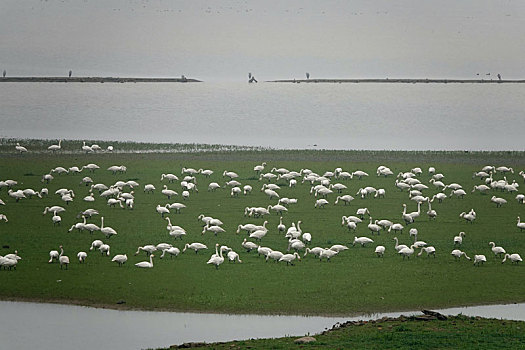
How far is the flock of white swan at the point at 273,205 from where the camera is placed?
27281 mm

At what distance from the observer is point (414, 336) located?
1927cm

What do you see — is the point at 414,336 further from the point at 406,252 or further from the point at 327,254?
the point at 406,252

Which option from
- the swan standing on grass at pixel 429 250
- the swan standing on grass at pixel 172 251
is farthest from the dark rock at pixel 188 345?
the swan standing on grass at pixel 429 250

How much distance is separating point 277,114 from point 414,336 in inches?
3122

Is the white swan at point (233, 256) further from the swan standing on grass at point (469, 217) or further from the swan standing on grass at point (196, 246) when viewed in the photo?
the swan standing on grass at point (469, 217)

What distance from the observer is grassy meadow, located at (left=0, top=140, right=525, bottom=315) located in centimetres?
2406

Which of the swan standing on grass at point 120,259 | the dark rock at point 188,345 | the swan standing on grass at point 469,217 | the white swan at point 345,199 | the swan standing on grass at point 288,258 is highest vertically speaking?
the white swan at point 345,199

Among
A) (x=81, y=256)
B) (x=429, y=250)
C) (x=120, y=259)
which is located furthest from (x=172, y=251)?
(x=429, y=250)

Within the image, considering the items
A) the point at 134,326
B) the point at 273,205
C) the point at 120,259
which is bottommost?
the point at 134,326

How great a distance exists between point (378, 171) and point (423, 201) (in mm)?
7765

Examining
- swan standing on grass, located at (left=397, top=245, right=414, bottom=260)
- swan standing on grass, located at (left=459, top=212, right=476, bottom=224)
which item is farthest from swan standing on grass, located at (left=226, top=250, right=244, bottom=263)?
swan standing on grass, located at (left=459, top=212, right=476, bottom=224)

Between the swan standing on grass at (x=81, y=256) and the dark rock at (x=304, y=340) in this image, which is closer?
the dark rock at (x=304, y=340)

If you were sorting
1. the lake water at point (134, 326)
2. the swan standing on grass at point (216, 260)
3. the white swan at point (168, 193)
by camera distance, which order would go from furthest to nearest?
the white swan at point (168, 193) → the swan standing on grass at point (216, 260) → the lake water at point (134, 326)

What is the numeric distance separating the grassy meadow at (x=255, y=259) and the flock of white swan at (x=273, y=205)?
0.23m
